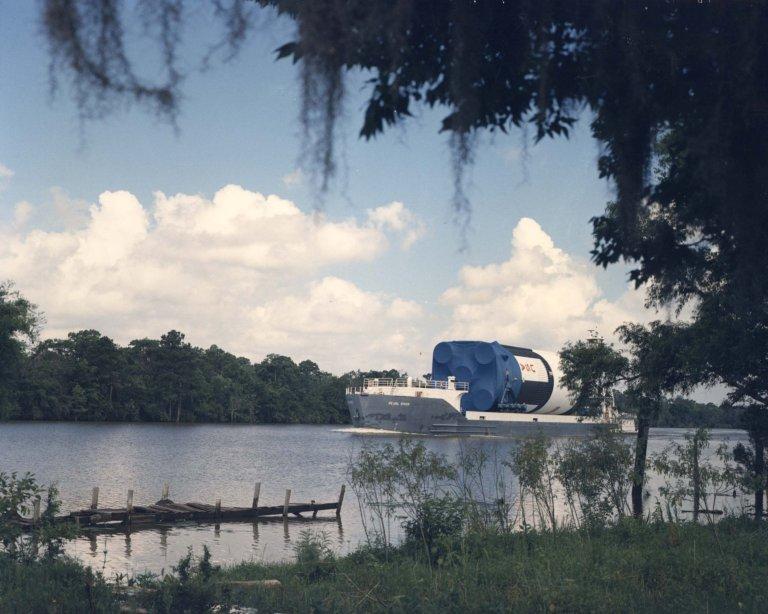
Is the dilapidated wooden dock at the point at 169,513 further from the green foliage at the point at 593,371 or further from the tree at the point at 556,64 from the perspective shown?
the tree at the point at 556,64

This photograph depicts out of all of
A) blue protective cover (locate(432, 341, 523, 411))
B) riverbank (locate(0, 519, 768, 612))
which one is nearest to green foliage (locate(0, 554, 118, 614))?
riverbank (locate(0, 519, 768, 612))

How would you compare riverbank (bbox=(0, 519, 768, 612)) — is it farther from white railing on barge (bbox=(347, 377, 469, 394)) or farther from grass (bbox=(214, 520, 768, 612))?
white railing on barge (bbox=(347, 377, 469, 394))

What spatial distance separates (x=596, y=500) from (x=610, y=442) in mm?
1647

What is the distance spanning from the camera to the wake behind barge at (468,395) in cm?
10312

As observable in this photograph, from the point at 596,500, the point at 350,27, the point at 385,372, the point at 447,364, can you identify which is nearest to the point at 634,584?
the point at 596,500

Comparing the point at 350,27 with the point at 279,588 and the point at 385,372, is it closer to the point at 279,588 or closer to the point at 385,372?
the point at 279,588

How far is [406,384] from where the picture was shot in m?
105

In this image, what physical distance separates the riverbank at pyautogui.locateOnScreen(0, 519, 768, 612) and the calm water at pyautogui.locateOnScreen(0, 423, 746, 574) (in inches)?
82.0

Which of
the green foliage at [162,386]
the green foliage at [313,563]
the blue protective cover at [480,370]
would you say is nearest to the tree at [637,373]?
the green foliage at [313,563]

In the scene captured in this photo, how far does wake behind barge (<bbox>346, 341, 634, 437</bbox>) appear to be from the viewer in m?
103

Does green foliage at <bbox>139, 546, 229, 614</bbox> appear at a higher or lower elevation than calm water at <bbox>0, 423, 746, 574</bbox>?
higher

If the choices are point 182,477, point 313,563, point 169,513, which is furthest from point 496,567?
point 182,477

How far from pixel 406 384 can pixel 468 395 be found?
12.8 meters

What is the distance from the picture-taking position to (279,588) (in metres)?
12.5
